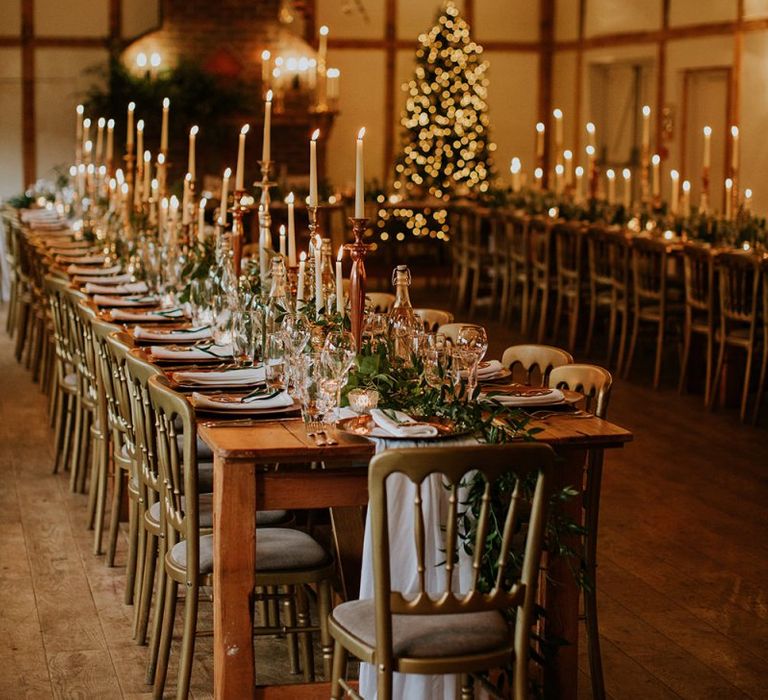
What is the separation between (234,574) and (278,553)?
0.26 m

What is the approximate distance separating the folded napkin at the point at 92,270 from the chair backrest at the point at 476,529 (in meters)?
4.71

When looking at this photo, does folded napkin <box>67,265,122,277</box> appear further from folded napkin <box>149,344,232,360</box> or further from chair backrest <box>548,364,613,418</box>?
chair backrest <box>548,364,613,418</box>

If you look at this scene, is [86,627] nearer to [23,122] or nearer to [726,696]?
[726,696]

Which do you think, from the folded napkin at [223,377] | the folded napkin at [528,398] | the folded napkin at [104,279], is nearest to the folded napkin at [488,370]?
the folded napkin at [528,398]

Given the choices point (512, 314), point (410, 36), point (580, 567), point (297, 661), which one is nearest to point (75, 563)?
point (297, 661)

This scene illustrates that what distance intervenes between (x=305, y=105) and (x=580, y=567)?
12.5 meters

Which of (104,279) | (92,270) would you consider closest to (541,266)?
(92,270)

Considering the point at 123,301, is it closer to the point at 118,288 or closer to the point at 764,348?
the point at 118,288

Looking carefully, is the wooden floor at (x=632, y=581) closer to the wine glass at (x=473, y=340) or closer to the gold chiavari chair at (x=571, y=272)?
the wine glass at (x=473, y=340)

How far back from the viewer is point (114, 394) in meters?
4.66

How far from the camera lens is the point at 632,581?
202 inches

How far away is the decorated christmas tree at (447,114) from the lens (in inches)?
615

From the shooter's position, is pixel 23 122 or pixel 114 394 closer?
pixel 114 394

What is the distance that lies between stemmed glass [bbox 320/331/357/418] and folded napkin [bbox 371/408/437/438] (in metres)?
0.15
